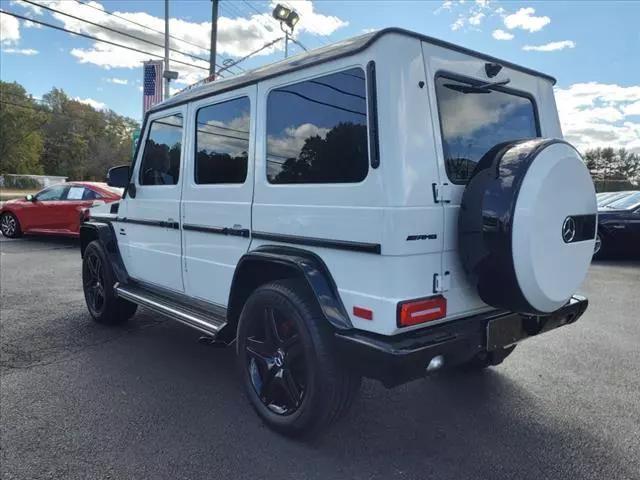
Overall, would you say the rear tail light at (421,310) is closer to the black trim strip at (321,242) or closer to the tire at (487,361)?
the black trim strip at (321,242)

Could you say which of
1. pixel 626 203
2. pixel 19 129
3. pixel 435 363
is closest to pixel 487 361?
pixel 435 363

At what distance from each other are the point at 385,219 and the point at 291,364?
110 cm

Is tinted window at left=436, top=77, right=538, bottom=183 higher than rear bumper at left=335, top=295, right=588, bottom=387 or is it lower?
higher

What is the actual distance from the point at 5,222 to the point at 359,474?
13342 millimetres

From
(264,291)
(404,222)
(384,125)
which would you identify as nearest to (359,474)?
(264,291)

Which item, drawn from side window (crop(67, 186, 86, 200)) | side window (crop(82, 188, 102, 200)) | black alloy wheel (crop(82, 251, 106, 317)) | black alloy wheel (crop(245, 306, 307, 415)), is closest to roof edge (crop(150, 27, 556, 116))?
black alloy wheel (crop(245, 306, 307, 415))

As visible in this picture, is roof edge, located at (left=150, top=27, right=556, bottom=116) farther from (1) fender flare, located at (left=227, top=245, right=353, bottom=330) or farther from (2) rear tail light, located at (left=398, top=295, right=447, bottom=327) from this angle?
(2) rear tail light, located at (left=398, top=295, right=447, bottom=327)

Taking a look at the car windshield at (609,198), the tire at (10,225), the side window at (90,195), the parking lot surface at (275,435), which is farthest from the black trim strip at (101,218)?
the car windshield at (609,198)

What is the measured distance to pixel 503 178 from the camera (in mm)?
2449

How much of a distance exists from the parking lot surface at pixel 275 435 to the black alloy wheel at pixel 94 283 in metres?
0.35

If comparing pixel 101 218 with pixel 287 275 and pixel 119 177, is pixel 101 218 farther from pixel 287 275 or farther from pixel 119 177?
pixel 287 275

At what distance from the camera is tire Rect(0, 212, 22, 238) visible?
12570 mm

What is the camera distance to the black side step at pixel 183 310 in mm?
3387

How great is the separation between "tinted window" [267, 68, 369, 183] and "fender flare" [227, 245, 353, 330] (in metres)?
0.45
